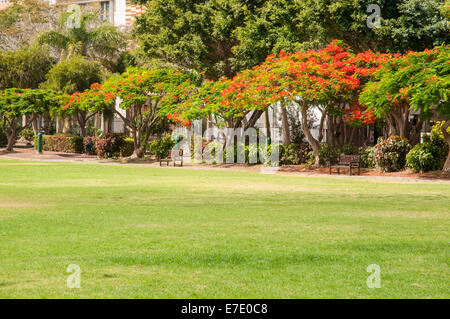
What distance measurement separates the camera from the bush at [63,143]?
45656 millimetres

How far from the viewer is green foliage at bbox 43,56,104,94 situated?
4505 cm

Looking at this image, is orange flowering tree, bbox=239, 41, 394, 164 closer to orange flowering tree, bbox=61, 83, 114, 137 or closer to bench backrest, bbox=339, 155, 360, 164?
bench backrest, bbox=339, 155, 360, 164

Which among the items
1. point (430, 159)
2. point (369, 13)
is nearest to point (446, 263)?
point (430, 159)

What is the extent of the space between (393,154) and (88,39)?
27.9m

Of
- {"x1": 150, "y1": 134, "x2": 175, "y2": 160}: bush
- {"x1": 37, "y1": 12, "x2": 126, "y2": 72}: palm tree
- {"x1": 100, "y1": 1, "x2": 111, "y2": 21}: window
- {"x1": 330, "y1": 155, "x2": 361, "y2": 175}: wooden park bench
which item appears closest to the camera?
{"x1": 330, "y1": 155, "x2": 361, "y2": 175}: wooden park bench

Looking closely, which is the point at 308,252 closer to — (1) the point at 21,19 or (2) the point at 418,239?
(2) the point at 418,239

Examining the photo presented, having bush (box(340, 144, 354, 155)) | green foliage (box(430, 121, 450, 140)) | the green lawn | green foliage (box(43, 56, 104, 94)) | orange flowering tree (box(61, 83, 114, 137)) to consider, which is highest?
green foliage (box(43, 56, 104, 94))

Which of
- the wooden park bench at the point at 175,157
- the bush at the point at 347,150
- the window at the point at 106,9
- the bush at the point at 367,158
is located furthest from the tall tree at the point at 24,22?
the bush at the point at 367,158

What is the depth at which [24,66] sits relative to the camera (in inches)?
1939

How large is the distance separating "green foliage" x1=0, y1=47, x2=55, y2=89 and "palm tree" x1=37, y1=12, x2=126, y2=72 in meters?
1.30

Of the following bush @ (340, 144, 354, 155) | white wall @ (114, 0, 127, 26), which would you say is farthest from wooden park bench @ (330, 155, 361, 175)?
white wall @ (114, 0, 127, 26)

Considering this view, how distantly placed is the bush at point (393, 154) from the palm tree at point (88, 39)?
83.9ft

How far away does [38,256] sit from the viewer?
8453 millimetres
